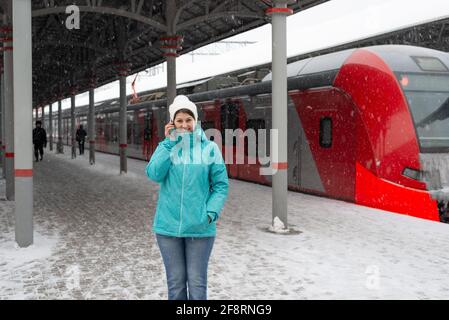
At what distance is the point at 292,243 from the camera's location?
704cm

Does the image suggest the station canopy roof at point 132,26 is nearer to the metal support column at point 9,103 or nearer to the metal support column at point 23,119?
the metal support column at point 9,103

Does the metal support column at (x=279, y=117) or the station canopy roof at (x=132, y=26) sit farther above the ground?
the station canopy roof at (x=132, y=26)

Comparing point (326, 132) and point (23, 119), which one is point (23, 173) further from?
point (326, 132)

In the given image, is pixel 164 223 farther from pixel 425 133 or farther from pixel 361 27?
pixel 361 27

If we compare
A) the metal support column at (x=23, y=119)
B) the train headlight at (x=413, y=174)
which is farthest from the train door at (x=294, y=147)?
the metal support column at (x=23, y=119)

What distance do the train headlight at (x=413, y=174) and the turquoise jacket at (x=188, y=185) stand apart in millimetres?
5842

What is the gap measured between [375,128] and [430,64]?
5.32 ft

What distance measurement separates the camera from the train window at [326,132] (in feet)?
34.2

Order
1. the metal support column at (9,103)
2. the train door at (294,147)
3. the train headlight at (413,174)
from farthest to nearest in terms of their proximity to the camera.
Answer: the train door at (294,147), the metal support column at (9,103), the train headlight at (413,174)

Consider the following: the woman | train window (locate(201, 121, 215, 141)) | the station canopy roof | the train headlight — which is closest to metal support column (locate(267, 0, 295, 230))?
the train headlight

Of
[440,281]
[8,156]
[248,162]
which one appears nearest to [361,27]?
[248,162]

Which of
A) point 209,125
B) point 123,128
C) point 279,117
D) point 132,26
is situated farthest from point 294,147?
point 132,26

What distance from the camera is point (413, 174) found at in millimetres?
8727

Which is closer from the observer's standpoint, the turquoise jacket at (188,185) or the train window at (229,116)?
the turquoise jacket at (188,185)
